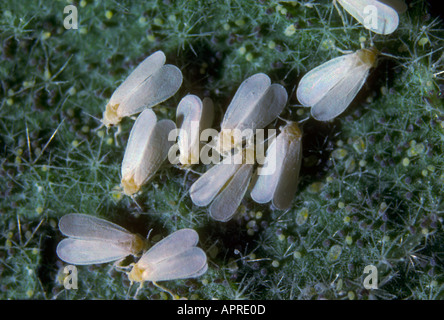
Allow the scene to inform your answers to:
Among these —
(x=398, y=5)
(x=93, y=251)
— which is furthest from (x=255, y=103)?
(x=93, y=251)

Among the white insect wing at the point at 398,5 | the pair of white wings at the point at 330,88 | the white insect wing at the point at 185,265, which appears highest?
the white insect wing at the point at 398,5

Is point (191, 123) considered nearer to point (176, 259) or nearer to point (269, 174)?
point (269, 174)

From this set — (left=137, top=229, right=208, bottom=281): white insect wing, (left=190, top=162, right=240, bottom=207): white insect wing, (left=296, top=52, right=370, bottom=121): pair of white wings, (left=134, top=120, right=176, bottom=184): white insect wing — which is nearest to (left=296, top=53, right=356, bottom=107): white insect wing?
(left=296, top=52, right=370, bottom=121): pair of white wings

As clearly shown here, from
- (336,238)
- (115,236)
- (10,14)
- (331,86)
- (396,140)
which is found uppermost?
(10,14)

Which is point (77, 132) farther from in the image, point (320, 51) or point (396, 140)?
point (396, 140)

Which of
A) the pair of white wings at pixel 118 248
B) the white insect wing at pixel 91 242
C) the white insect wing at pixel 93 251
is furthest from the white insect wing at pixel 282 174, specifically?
the white insect wing at pixel 93 251

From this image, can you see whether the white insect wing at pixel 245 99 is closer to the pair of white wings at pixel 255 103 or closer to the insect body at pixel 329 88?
the pair of white wings at pixel 255 103

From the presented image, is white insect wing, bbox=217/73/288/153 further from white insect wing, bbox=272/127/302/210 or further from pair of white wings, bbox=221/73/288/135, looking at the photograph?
white insect wing, bbox=272/127/302/210

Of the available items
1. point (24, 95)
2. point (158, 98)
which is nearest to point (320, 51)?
point (158, 98)
